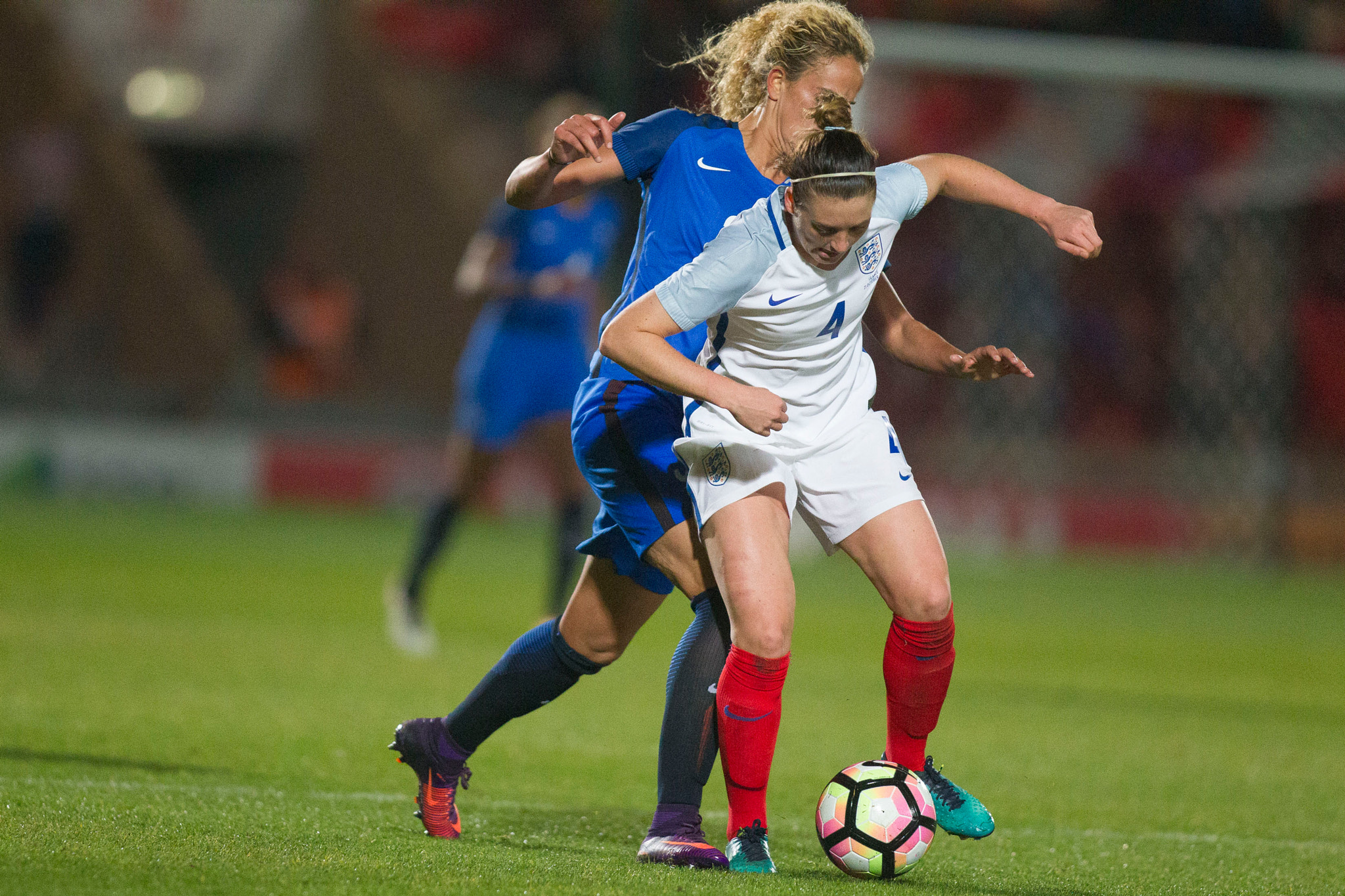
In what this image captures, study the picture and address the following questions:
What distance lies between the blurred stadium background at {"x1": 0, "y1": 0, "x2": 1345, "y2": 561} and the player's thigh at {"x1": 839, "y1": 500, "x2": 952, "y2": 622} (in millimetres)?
7448

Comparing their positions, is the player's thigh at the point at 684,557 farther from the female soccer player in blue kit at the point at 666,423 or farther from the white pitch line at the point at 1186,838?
the white pitch line at the point at 1186,838

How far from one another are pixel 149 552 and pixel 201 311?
25.8ft

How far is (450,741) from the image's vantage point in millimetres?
3900

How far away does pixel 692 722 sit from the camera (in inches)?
142

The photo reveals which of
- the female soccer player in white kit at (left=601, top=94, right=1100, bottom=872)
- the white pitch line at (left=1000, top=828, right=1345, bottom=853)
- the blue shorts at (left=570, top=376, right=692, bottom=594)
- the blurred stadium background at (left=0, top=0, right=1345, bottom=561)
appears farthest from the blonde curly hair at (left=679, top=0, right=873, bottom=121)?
the blurred stadium background at (left=0, top=0, right=1345, bottom=561)

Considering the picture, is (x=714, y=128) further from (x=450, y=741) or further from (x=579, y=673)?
(x=450, y=741)

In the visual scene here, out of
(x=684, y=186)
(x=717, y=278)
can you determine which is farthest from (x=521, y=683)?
(x=684, y=186)

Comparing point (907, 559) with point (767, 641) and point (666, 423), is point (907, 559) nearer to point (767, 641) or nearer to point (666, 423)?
point (767, 641)

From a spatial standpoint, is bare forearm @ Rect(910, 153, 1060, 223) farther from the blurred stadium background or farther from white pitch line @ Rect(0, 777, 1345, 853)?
the blurred stadium background

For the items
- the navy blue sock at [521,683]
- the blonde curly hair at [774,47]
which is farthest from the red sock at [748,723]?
the blonde curly hair at [774,47]

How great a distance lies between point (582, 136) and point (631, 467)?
29.6 inches

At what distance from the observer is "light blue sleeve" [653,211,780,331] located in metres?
3.36

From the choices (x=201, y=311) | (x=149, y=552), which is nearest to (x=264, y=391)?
(x=201, y=311)

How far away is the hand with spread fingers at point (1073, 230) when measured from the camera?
3.63m
